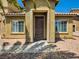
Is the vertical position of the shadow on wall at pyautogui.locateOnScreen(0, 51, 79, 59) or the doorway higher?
the doorway

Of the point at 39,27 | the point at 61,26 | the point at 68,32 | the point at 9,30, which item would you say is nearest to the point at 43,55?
the point at 39,27

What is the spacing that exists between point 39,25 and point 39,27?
25 cm

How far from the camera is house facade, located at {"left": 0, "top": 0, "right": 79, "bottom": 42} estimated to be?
23.9 metres

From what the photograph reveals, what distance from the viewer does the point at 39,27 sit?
26391mm

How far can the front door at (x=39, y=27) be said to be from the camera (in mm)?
→ 26203

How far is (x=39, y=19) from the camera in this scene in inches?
1038

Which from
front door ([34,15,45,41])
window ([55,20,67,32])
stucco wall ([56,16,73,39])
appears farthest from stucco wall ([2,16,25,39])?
stucco wall ([56,16,73,39])

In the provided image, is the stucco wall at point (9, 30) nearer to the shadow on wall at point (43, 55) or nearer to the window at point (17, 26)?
the window at point (17, 26)

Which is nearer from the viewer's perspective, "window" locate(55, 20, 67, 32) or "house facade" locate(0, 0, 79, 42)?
"house facade" locate(0, 0, 79, 42)

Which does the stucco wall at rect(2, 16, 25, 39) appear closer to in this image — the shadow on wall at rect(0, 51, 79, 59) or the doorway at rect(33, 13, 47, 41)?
the doorway at rect(33, 13, 47, 41)

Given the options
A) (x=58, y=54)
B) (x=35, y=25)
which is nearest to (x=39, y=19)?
(x=35, y=25)

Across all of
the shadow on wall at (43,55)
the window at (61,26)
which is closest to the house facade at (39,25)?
the window at (61,26)

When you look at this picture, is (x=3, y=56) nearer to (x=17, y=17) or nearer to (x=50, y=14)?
(x=50, y=14)

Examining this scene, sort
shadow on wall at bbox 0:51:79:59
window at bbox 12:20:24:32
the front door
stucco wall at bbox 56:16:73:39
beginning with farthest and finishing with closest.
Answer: window at bbox 12:20:24:32 < stucco wall at bbox 56:16:73:39 < the front door < shadow on wall at bbox 0:51:79:59
